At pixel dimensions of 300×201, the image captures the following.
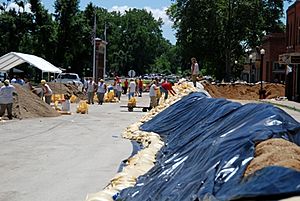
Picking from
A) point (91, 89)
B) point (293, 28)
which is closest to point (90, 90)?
point (91, 89)

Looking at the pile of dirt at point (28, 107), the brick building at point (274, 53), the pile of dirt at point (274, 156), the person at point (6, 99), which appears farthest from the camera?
the brick building at point (274, 53)

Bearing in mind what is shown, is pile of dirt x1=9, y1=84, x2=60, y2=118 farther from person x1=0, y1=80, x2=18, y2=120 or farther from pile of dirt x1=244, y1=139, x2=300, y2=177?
pile of dirt x1=244, y1=139, x2=300, y2=177

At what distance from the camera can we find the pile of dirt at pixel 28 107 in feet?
80.9

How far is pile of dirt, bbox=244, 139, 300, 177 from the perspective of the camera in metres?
5.92

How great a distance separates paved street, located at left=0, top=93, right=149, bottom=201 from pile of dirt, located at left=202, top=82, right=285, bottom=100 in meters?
27.0

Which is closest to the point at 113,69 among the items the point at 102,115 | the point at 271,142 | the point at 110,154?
the point at 102,115

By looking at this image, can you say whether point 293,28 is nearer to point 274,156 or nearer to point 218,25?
point 218,25

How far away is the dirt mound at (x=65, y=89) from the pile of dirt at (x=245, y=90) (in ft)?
35.3

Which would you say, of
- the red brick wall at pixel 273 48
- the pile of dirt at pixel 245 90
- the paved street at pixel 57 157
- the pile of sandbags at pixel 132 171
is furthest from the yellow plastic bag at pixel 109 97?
the red brick wall at pixel 273 48

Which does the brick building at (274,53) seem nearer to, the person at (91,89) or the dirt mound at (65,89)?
the dirt mound at (65,89)

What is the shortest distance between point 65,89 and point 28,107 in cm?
1734

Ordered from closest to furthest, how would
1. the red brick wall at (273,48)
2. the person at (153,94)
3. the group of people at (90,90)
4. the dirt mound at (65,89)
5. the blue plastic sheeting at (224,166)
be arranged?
1. the blue plastic sheeting at (224,166)
2. the group of people at (90,90)
3. the person at (153,94)
4. the dirt mound at (65,89)
5. the red brick wall at (273,48)

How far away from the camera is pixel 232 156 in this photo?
6996 mm

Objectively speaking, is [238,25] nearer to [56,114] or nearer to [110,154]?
[56,114]
